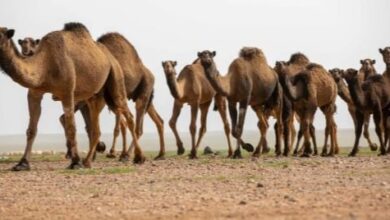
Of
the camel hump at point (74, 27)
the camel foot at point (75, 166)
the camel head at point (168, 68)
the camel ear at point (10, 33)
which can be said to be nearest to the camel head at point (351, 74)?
the camel head at point (168, 68)

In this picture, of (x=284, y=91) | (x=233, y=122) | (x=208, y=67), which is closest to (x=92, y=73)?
(x=208, y=67)

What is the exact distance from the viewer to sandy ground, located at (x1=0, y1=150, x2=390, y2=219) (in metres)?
7.37

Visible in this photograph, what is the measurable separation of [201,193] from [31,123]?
5633 mm

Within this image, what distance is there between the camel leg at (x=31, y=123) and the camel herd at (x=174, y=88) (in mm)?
18

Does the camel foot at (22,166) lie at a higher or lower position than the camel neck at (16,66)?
lower

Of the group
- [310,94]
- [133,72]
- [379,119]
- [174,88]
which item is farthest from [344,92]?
[133,72]

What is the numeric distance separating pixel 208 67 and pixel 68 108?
4.86m

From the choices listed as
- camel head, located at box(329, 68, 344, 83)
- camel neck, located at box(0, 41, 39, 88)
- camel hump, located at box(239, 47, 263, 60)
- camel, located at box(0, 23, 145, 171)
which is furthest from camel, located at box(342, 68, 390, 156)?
camel neck, located at box(0, 41, 39, 88)

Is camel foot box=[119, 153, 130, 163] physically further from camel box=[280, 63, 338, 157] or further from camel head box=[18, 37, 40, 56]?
camel box=[280, 63, 338, 157]

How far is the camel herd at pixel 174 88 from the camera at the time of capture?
1318cm

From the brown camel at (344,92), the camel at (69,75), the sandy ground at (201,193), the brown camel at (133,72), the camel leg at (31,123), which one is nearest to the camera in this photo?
the sandy ground at (201,193)

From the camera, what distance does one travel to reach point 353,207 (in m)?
7.36

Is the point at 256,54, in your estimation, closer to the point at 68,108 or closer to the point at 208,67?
the point at 208,67

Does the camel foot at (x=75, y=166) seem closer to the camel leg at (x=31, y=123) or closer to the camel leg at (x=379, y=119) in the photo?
the camel leg at (x=31, y=123)
